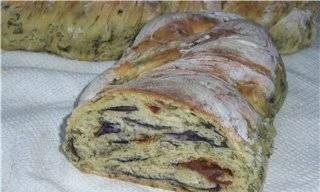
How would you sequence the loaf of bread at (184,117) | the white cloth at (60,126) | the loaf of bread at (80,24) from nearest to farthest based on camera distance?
the loaf of bread at (184,117), the white cloth at (60,126), the loaf of bread at (80,24)

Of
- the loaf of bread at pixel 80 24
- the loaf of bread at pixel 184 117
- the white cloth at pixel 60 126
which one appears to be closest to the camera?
the loaf of bread at pixel 184 117

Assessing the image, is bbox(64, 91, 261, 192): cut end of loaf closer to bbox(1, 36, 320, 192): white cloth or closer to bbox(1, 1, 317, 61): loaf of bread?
bbox(1, 36, 320, 192): white cloth

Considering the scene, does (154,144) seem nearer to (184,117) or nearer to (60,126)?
(184,117)

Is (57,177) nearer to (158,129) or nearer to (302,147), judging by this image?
(158,129)

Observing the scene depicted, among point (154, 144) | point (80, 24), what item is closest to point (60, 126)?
point (154, 144)

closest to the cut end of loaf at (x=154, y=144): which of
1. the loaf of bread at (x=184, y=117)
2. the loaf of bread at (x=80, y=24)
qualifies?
the loaf of bread at (x=184, y=117)

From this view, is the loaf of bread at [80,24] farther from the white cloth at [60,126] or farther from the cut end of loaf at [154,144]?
the cut end of loaf at [154,144]
